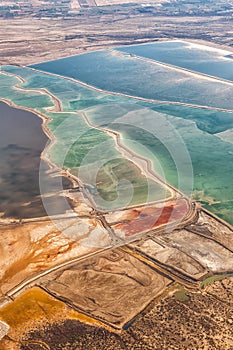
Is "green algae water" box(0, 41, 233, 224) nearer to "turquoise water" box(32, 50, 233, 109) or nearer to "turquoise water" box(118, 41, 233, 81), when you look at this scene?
"turquoise water" box(32, 50, 233, 109)

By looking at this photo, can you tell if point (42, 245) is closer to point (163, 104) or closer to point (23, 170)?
point (23, 170)

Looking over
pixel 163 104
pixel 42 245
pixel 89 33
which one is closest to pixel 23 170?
pixel 42 245

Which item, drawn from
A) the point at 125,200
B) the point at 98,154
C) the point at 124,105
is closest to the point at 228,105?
the point at 124,105

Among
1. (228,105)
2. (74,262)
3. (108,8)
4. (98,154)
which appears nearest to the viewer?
(74,262)

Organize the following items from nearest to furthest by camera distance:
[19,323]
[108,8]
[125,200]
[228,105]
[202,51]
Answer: [19,323], [125,200], [228,105], [202,51], [108,8]

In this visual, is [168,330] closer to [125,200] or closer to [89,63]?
[125,200]

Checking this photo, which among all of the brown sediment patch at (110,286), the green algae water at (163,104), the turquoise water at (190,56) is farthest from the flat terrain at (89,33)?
the brown sediment patch at (110,286)

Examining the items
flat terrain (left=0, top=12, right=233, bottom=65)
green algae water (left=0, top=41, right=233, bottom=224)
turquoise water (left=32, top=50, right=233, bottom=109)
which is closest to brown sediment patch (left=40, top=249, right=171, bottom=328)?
green algae water (left=0, top=41, right=233, bottom=224)

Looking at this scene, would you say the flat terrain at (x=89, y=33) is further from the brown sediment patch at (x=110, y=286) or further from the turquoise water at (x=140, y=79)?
the brown sediment patch at (x=110, y=286)
